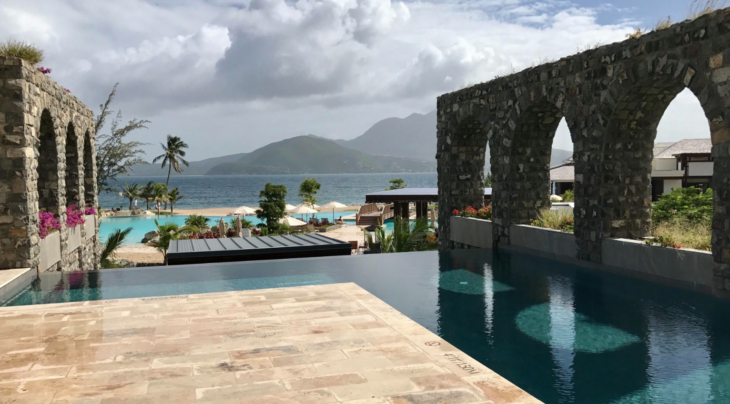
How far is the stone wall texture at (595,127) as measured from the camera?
791cm

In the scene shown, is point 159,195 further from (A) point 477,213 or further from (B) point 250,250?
(A) point 477,213

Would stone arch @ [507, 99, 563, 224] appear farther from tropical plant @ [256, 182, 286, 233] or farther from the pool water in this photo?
tropical plant @ [256, 182, 286, 233]

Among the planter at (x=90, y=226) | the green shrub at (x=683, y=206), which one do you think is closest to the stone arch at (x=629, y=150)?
the green shrub at (x=683, y=206)

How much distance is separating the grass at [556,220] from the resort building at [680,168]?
16466 mm

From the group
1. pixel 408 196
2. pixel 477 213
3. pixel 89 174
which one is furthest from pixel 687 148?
pixel 89 174

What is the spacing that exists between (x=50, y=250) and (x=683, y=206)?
41.6ft

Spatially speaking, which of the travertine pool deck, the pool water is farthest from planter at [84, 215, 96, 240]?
the travertine pool deck

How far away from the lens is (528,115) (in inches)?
500

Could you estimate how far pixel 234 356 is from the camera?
5.24 m

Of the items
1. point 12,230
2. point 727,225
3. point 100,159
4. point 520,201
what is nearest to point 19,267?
point 12,230

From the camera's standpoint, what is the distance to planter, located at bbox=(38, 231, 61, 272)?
36.5 ft

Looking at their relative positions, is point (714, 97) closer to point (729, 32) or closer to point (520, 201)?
point (729, 32)

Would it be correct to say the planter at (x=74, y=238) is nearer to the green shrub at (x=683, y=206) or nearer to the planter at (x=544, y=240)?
the planter at (x=544, y=240)

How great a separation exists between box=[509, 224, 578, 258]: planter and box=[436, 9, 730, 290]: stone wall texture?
299 millimetres
